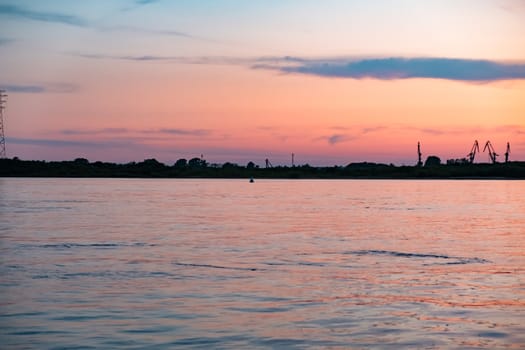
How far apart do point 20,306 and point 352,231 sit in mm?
24110

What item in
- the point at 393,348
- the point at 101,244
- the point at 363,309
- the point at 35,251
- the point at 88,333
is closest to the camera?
the point at 393,348

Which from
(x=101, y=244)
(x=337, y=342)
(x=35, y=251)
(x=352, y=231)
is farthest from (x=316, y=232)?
(x=337, y=342)

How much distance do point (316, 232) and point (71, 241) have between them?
12307 mm

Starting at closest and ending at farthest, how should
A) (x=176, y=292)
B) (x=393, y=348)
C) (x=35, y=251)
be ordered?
(x=393, y=348) < (x=176, y=292) < (x=35, y=251)

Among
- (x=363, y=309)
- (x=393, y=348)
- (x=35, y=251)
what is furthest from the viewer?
(x=35, y=251)

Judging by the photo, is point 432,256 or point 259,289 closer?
point 259,289

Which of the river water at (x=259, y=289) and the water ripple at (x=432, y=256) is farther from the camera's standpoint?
the water ripple at (x=432, y=256)

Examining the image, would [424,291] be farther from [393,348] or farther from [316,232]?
[316,232]

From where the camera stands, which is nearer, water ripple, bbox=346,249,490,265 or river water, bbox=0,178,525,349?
river water, bbox=0,178,525,349

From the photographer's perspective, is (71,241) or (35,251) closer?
(35,251)

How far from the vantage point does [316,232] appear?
39062 millimetres

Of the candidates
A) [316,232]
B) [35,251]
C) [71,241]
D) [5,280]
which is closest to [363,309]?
[5,280]

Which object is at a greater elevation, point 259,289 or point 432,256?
point 259,289

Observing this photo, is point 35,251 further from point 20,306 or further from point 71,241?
point 20,306
